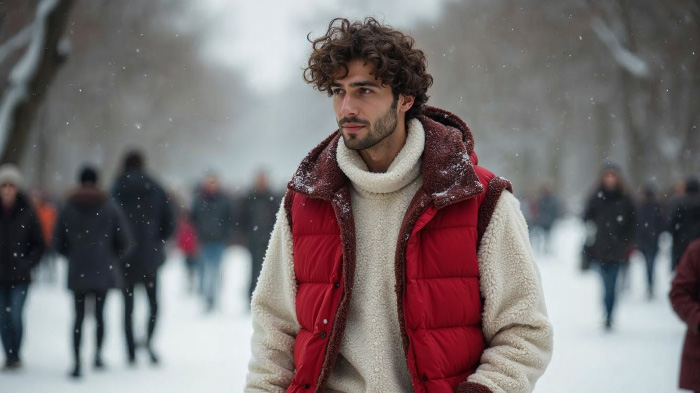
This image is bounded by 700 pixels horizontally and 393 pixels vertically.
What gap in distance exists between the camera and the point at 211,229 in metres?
11.4

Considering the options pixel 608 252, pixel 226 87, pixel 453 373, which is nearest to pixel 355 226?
pixel 453 373

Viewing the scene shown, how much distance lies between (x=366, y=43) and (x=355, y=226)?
0.64 meters

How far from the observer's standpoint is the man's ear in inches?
102

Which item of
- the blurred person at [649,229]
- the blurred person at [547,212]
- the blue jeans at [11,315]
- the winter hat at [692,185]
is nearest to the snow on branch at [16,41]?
the blue jeans at [11,315]

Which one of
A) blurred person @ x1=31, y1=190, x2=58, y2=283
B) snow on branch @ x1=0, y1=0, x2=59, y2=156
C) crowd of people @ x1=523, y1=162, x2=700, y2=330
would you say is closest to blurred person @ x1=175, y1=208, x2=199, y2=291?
blurred person @ x1=31, y1=190, x2=58, y2=283

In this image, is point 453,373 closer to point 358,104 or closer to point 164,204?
point 358,104

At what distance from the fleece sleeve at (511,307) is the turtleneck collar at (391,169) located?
326 millimetres

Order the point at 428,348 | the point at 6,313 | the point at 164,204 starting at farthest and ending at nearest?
the point at 164,204
the point at 6,313
the point at 428,348

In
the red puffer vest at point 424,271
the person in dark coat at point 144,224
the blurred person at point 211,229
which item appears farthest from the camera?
the blurred person at point 211,229

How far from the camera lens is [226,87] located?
49.9m

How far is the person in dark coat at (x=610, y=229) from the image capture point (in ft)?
29.4

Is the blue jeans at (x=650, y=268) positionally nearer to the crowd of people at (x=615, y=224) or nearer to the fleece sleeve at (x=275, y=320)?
the crowd of people at (x=615, y=224)

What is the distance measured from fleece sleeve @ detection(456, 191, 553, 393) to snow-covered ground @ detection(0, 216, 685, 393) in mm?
3748

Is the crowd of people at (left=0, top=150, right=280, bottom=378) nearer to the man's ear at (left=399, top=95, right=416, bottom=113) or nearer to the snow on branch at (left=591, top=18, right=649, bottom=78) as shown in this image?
the man's ear at (left=399, top=95, right=416, bottom=113)
